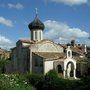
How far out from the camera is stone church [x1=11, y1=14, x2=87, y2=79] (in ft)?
198

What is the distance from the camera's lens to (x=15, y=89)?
32125 mm

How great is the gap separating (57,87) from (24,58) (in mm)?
30438

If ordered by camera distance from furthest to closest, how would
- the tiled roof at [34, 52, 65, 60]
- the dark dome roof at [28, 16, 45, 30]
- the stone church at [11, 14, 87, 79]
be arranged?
the dark dome roof at [28, 16, 45, 30], the tiled roof at [34, 52, 65, 60], the stone church at [11, 14, 87, 79]

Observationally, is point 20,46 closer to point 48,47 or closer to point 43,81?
point 48,47

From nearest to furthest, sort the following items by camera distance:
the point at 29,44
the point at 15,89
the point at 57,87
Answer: the point at 15,89, the point at 57,87, the point at 29,44

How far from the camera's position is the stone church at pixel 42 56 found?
60.5 m

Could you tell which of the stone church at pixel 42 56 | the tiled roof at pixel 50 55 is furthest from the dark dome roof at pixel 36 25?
the tiled roof at pixel 50 55

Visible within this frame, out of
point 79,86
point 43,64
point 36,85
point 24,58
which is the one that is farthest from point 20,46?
point 79,86

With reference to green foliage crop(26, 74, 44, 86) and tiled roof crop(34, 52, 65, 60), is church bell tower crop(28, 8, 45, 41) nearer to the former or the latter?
tiled roof crop(34, 52, 65, 60)

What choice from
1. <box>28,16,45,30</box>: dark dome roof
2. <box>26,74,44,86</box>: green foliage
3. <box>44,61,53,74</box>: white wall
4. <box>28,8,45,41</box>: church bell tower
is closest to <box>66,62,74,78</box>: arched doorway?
<box>44,61,53,74</box>: white wall

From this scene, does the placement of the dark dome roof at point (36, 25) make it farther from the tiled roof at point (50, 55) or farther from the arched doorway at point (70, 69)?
the arched doorway at point (70, 69)

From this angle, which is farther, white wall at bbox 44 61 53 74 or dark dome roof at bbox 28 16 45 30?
dark dome roof at bbox 28 16 45 30

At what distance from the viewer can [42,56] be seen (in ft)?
199

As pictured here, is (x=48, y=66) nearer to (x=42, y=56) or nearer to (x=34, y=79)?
(x=42, y=56)
